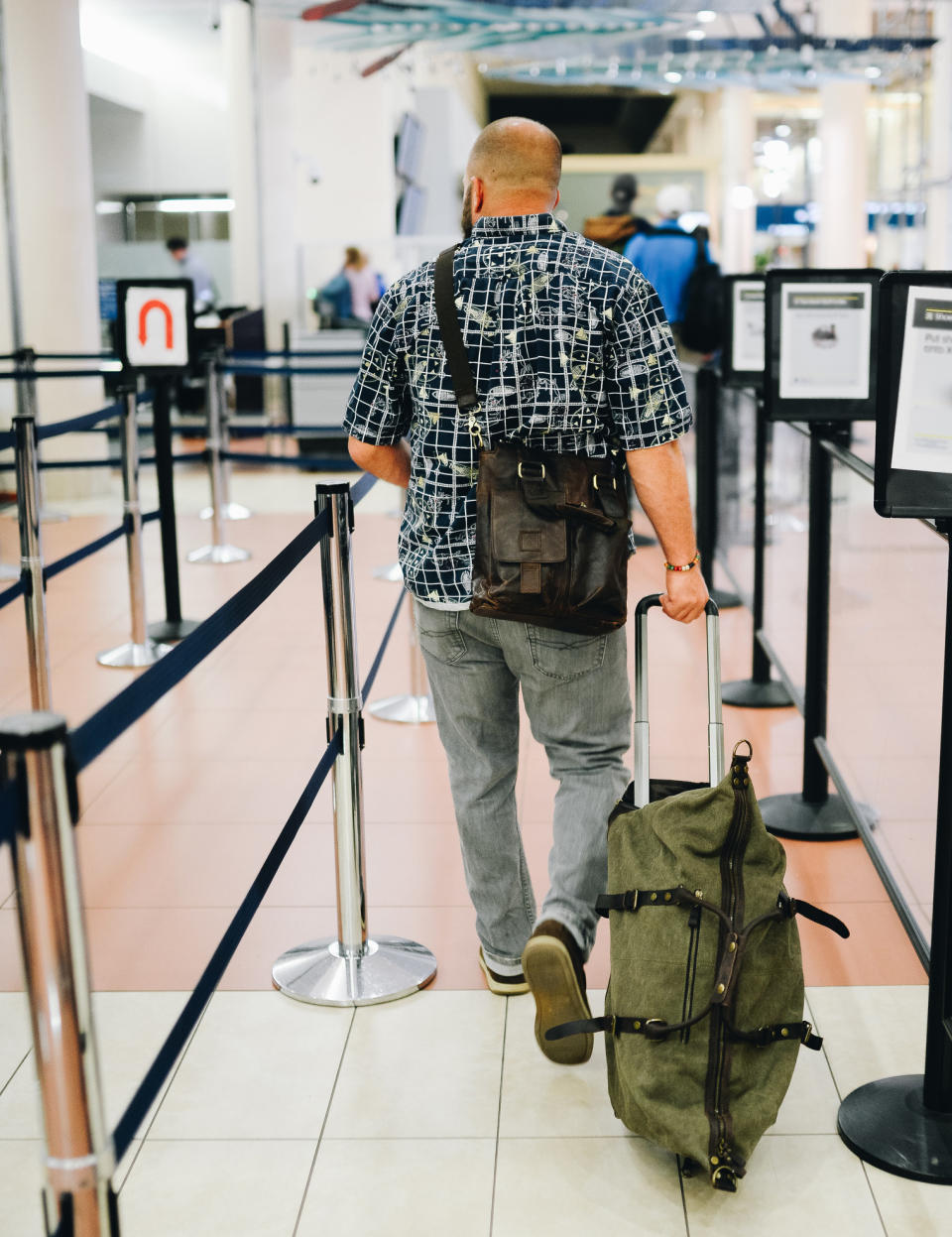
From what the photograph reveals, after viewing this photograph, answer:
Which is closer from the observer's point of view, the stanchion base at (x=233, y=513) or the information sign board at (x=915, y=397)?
the information sign board at (x=915, y=397)

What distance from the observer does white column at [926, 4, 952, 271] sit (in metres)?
15.9

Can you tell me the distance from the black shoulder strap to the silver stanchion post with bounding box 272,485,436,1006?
1.42ft

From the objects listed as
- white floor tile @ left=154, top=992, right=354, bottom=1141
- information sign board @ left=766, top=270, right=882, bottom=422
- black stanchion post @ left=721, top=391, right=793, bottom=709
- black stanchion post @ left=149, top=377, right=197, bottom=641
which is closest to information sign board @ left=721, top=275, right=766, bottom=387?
black stanchion post @ left=721, top=391, right=793, bottom=709

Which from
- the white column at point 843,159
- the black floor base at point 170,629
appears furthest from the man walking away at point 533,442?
the white column at point 843,159

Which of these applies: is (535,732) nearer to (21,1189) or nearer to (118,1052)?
(118,1052)

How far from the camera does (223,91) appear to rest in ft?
53.1

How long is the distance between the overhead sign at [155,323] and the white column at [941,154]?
12.1 meters

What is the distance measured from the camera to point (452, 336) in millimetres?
2293

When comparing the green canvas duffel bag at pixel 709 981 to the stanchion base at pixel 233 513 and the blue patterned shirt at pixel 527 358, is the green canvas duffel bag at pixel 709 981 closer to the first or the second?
the blue patterned shirt at pixel 527 358

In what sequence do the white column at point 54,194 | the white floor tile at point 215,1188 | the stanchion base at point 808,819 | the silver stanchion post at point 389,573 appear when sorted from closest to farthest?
the white floor tile at point 215,1188
the stanchion base at point 808,819
the silver stanchion post at point 389,573
the white column at point 54,194

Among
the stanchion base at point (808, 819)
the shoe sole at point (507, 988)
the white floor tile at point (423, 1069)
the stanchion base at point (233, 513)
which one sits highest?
the stanchion base at point (233, 513)

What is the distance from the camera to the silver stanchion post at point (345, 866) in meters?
2.67

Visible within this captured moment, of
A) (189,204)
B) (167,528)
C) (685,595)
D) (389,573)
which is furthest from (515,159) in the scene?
(189,204)

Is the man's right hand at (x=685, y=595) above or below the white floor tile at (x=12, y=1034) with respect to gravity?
above
